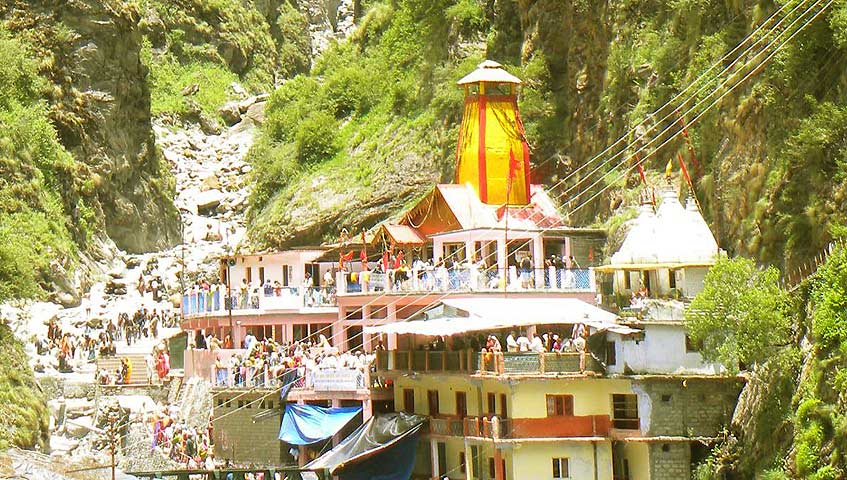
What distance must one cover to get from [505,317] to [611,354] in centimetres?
333

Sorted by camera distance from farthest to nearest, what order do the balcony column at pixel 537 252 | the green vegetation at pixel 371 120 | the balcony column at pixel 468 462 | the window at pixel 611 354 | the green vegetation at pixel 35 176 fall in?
the green vegetation at pixel 35 176
the green vegetation at pixel 371 120
the balcony column at pixel 537 252
the balcony column at pixel 468 462
the window at pixel 611 354

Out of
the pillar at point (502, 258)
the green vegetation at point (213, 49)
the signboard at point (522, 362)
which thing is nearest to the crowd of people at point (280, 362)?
the pillar at point (502, 258)

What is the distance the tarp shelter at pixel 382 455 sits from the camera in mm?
61469

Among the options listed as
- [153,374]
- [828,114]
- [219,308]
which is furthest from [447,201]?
[828,114]

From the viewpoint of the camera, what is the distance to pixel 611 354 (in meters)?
58.1

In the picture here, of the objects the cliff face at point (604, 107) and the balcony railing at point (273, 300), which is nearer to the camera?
the cliff face at point (604, 107)

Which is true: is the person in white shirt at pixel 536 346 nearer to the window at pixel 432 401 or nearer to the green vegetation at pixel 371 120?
the window at pixel 432 401

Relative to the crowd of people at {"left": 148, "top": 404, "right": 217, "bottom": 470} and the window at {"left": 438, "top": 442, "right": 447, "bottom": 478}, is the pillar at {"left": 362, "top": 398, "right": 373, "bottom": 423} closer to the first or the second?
the window at {"left": 438, "top": 442, "right": 447, "bottom": 478}

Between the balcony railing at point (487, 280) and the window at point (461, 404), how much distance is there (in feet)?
15.8

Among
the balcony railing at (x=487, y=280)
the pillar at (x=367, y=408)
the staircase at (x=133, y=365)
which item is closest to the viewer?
the pillar at (x=367, y=408)

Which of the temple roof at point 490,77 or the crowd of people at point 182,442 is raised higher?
the temple roof at point 490,77

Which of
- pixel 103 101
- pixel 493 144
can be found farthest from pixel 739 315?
pixel 103 101

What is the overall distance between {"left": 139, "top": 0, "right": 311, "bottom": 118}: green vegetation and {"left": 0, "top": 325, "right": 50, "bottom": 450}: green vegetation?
46903mm

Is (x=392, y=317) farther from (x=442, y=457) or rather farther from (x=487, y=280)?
(x=442, y=457)
